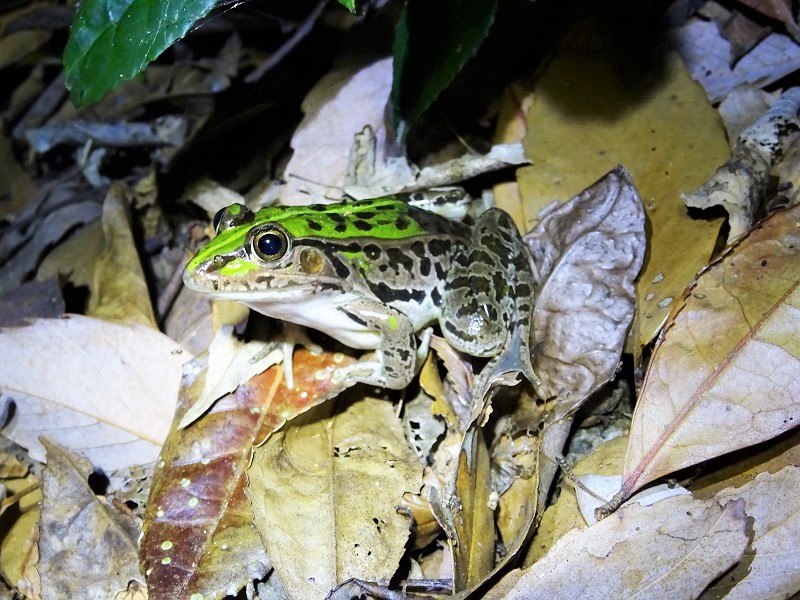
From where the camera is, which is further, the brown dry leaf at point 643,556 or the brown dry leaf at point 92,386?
the brown dry leaf at point 92,386

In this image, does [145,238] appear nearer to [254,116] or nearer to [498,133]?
[254,116]

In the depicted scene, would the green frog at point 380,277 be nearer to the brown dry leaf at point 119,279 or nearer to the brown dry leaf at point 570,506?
the brown dry leaf at point 570,506

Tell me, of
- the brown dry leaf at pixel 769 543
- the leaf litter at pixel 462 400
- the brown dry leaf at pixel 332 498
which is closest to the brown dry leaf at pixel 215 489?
the leaf litter at pixel 462 400

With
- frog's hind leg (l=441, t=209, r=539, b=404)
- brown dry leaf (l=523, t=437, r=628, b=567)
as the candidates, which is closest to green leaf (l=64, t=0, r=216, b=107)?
frog's hind leg (l=441, t=209, r=539, b=404)

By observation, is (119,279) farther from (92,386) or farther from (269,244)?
(269,244)

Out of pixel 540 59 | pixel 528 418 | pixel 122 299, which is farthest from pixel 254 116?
pixel 528 418
